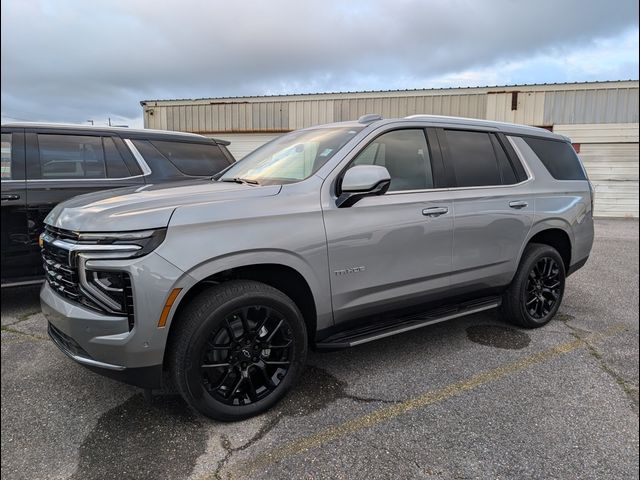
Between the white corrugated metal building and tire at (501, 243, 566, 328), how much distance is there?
36.8 feet

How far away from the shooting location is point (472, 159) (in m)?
3.86

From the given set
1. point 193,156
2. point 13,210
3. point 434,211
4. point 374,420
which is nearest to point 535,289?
point 434,211

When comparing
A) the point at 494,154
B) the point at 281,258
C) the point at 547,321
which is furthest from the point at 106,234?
the point at 547,321

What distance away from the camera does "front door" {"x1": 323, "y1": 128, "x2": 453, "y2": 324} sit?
2.94 metres

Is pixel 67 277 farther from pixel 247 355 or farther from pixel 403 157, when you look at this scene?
pixel 403 157

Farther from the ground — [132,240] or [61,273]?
[132,240]

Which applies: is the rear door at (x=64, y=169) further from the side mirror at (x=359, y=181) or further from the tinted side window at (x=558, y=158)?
the tinted side window at (x=558, y=158)

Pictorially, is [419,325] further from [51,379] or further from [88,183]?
[88,183]

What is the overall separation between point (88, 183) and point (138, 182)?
501 mm

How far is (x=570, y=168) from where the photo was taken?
15.3ft

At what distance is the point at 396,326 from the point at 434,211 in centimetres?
91

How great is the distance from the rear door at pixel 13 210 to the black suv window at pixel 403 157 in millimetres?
3551

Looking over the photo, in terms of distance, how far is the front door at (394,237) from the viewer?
116 inches

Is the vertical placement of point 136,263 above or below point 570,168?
below
